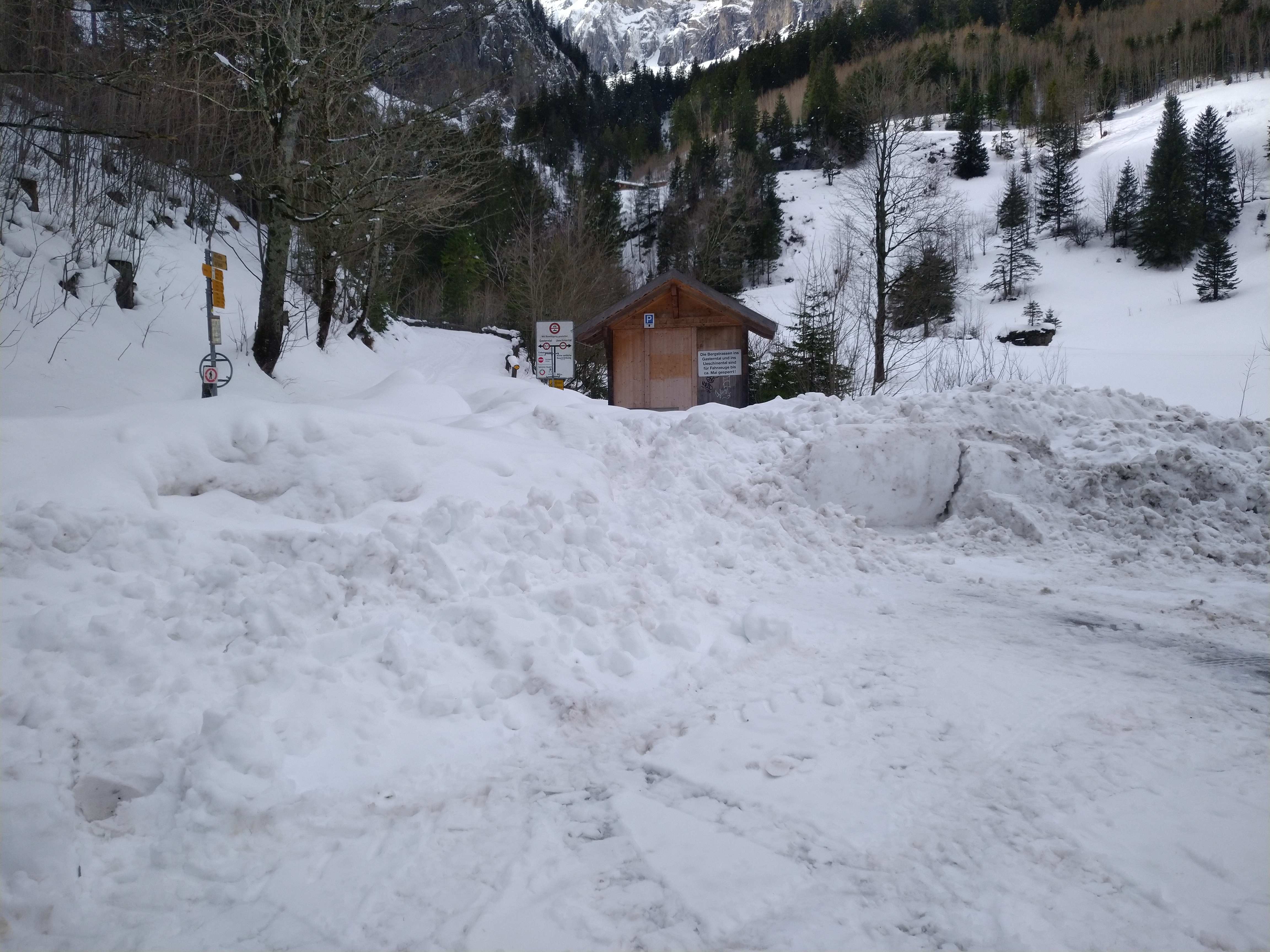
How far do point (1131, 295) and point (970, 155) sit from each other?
109 feet

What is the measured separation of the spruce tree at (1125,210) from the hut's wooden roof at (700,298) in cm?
5001

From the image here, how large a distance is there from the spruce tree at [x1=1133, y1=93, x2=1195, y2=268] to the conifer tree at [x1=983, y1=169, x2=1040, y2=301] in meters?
6.78

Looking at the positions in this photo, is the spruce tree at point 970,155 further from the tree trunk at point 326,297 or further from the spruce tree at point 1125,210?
the tree trunk at point 326,297

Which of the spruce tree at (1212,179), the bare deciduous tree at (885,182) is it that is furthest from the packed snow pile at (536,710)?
the spruce tree at (1212,179)

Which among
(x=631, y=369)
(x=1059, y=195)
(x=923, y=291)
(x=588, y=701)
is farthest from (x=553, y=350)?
(x=1059, y=195)

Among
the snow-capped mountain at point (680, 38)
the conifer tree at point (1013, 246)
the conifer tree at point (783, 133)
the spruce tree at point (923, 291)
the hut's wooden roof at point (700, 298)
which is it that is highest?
the snow-capped mountain at point (680, 38)

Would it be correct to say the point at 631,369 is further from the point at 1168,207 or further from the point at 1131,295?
the point at 1168,207

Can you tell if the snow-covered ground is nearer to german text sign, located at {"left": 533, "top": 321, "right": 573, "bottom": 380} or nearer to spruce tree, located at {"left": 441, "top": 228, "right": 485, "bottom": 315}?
german text sign, located at {"left": 533, "top": 321, "right": 573, "bottom": 380}

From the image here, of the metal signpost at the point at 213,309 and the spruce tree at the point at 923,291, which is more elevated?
the spruce tree at the point at 923,291

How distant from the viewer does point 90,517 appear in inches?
160

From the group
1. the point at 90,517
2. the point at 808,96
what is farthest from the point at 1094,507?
the point at 808,96

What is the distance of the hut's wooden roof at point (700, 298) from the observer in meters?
17.5

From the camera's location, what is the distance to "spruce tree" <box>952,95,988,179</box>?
71438 mm

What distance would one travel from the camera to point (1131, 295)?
45.5 meters
